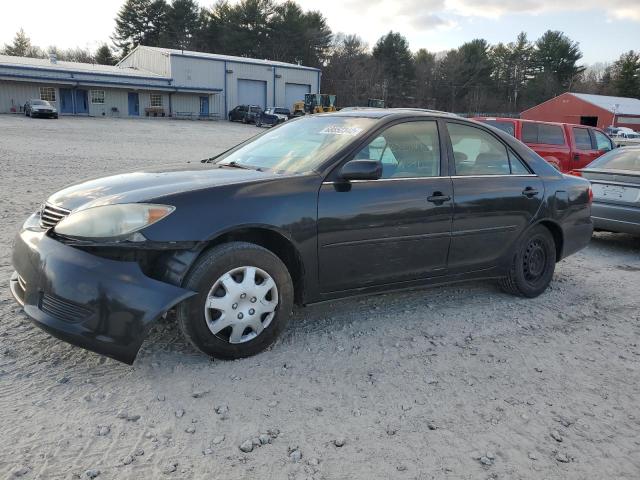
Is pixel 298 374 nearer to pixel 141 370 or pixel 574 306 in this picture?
pixel 141 370

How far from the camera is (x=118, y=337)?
2.99 meters

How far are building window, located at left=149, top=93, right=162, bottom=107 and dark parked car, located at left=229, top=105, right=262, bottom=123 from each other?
245 inches

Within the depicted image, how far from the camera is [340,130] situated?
4168mm

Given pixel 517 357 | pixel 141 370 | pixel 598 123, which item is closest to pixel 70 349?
pixel 141 370

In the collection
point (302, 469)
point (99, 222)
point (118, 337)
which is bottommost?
point (302, 469)

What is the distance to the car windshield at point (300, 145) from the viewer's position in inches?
155

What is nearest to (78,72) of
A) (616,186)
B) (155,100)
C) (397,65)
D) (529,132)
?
(155,100)

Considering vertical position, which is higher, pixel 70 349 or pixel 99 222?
pixel 99 222

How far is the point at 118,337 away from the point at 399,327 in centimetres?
213

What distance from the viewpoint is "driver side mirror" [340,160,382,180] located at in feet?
12.0

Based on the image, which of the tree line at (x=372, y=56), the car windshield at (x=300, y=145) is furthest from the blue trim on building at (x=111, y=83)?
the car windshield at (x=300, y=145)

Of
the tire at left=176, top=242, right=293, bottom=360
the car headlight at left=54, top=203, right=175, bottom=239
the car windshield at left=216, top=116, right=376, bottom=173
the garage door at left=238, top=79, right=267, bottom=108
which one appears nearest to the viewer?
the car headlight at left=54, top=203, right=175, bottom=239

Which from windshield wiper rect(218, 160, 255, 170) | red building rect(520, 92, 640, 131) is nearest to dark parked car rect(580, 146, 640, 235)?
windshield wiper rect(218, 160, 255, 170)

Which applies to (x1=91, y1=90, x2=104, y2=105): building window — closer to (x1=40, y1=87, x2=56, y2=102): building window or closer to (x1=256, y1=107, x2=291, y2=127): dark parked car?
(x1=40, y1=87, x2=56, y2=102): building window
